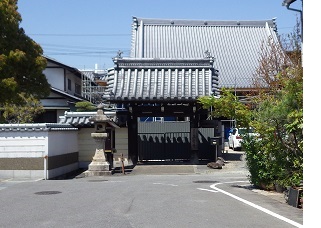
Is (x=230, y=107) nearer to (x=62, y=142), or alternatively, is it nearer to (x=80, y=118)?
(x=62, y=142)

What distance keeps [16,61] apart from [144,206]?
456 inches

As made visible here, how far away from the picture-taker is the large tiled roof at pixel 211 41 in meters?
36.4

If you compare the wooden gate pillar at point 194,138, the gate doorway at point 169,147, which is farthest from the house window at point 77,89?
the wooden gate pillar at point 194,138

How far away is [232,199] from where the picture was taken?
11.3 metres

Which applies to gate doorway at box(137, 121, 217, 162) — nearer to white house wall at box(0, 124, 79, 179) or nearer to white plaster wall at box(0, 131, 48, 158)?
white house wall at box(0, 124, 79, 179)

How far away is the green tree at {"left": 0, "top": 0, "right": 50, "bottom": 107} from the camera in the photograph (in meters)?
18.8

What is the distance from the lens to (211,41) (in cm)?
3866

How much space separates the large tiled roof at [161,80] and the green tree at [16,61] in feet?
11.2

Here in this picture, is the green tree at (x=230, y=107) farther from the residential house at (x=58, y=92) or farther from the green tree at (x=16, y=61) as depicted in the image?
the residential house at (x=58, y=92)

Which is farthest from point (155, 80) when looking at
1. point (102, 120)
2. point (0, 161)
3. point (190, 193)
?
point (190, 193)

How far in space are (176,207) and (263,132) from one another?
11.4 ft

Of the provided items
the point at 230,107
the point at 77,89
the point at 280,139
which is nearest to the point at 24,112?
the point at 77,89

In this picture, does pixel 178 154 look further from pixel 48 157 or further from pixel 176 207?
pixel 176 207

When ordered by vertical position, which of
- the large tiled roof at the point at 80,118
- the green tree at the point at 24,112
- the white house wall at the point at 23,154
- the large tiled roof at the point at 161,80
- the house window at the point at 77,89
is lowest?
the white house wall at the point at 23,154
